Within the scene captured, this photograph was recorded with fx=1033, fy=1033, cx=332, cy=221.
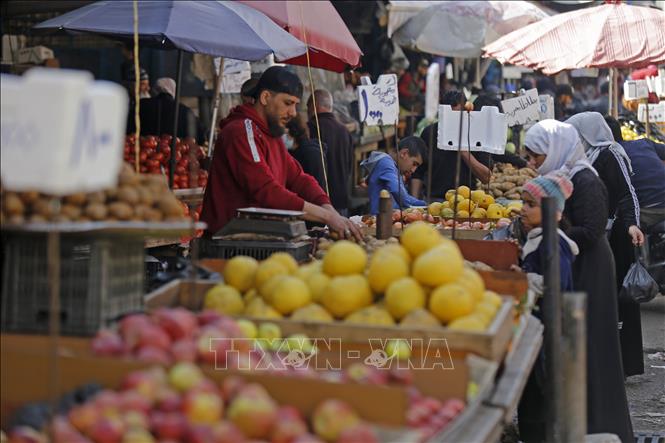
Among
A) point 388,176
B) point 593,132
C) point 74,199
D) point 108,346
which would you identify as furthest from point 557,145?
point 108,346

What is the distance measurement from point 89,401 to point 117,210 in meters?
0.73

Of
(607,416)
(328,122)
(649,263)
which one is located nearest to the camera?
(607,416)

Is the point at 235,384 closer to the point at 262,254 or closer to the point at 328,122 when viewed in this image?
the point at 262,254

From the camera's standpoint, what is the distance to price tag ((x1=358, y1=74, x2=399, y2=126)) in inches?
324

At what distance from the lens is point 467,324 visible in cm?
346

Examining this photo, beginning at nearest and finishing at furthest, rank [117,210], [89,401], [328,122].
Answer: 1. [89,401]
2. [117,210]
3. [328,122]

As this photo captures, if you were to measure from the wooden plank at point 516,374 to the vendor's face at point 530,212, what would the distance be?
1227 mm

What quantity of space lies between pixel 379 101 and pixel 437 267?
4.77 meters

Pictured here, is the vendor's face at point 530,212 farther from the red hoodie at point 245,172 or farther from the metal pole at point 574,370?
the metal pole at point 574,370

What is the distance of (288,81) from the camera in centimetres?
587

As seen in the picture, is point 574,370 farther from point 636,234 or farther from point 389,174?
point 389,174

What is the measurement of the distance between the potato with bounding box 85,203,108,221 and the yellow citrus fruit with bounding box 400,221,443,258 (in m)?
1.19

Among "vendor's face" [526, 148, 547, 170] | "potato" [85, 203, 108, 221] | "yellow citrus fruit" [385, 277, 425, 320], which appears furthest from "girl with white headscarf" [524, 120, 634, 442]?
"potato" [85, 203, 108, 221]

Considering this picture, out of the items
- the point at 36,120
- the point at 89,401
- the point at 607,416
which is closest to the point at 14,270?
the point at 89,401
